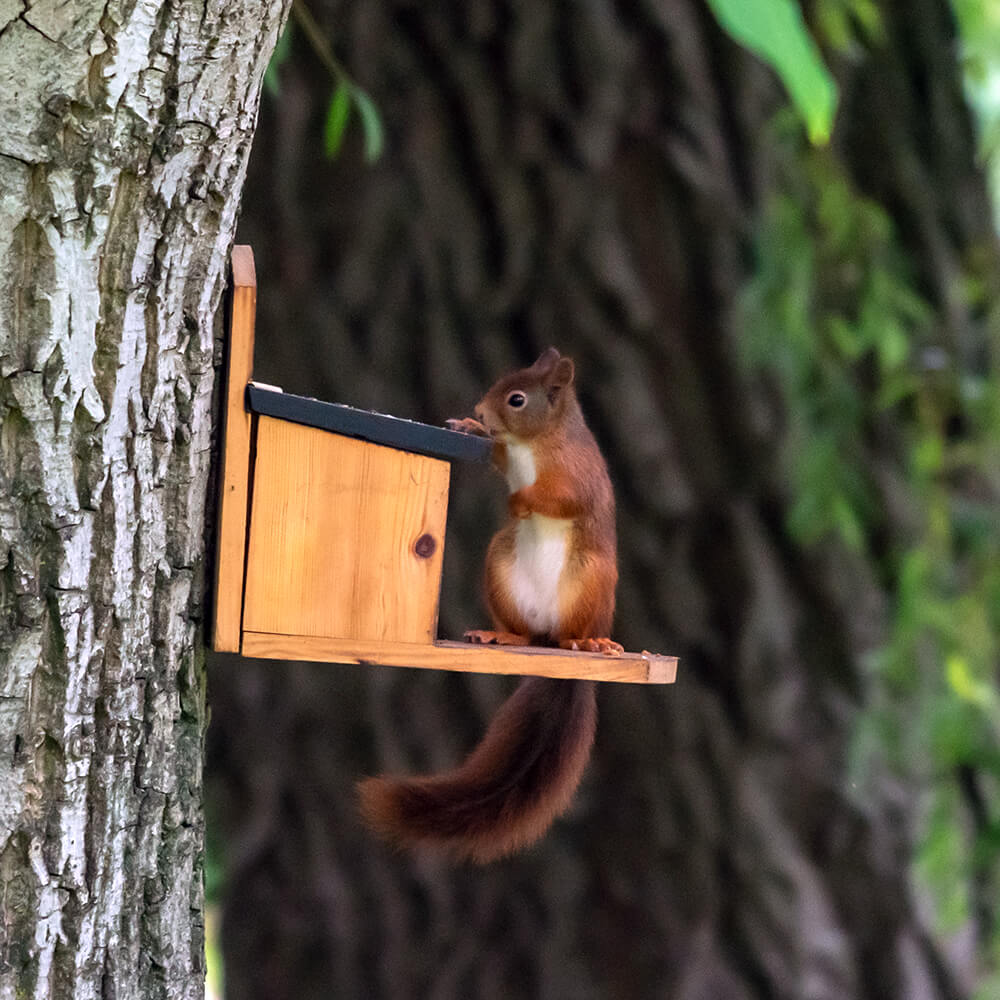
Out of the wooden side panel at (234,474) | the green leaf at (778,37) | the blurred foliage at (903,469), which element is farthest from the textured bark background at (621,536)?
the green leaf at (778,37)

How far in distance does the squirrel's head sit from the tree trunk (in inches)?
19.9

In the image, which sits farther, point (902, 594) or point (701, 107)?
point (902, 594)

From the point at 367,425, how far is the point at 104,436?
12.9 inches

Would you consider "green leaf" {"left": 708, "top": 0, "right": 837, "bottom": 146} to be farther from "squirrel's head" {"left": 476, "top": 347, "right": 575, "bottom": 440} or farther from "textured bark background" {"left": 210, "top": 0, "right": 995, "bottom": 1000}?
"textured bark background" {"left": 210, "top": 0, "right": 995, "bottom": 1000}

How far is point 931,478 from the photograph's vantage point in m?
3.14

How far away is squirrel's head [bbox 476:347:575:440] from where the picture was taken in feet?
6.04

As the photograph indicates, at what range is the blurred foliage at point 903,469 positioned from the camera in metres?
2.96

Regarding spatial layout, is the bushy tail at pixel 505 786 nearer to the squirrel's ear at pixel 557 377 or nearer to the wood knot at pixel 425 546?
the wood knot at pixel 425 546

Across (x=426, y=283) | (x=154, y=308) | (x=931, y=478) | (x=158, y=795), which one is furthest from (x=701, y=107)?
(x=158, y=795)

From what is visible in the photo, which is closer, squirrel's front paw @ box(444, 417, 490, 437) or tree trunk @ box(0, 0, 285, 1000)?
tree trunk @ box(0, 0, 285, 1000)

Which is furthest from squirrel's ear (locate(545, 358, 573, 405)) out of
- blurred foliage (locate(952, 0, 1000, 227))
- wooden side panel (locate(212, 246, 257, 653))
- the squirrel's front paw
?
blurred foliage (locate(952, 0, 1000, 227))

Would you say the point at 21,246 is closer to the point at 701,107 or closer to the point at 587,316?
the point at 587,316

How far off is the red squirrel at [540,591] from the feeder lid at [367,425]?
181 mm

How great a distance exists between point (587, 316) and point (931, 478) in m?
0.92
